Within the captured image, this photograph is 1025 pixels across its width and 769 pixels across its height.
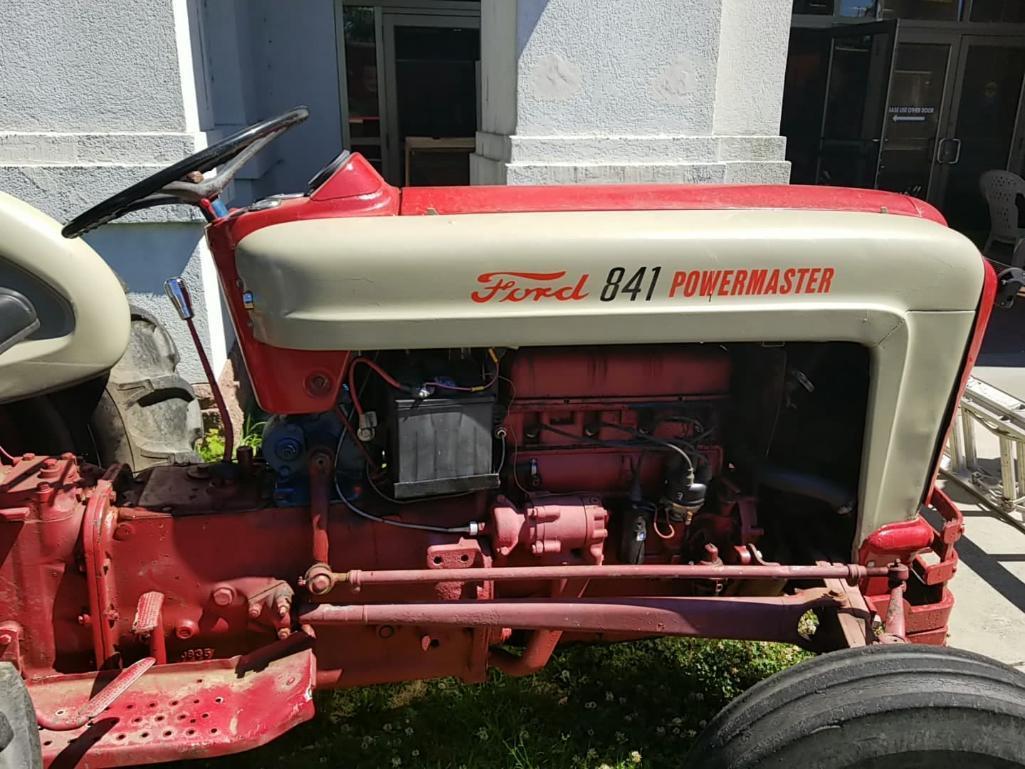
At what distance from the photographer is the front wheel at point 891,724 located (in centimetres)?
179

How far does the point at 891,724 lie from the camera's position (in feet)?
5.86

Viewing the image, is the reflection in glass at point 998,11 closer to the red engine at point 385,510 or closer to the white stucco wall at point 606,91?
the white stucco wall at point 606,91

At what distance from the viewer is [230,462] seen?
242 centimetres

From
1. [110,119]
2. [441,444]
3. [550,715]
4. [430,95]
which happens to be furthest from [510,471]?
[430,95]

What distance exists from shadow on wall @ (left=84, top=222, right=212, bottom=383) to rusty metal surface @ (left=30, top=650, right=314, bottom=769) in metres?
2.21

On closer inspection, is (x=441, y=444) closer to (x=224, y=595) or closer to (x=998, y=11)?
(x=224, y=595)

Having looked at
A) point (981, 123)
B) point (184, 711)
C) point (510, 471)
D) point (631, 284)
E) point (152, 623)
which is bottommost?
point (184, 711)

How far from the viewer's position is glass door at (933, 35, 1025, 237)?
1069 centimetres

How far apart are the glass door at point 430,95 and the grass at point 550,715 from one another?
20.4 feet

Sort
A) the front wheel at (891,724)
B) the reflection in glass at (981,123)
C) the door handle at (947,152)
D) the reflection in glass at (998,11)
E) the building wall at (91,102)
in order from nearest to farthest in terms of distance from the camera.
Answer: the front wheel at (891,724) → the building wall at (91,102) → the reflection in glass at (998,11) → the door handle at (947,152) → the reflection in glass at (981,123)

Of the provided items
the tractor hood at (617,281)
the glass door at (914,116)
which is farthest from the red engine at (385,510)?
the glass door at (914,116)

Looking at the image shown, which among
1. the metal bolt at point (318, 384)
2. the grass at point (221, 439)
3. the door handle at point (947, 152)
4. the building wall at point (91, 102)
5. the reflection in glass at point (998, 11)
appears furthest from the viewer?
the door handle at point (947, 152)

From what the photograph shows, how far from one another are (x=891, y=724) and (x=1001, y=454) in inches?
73.5

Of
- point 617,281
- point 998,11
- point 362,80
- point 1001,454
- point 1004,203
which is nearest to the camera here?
point 617,281
